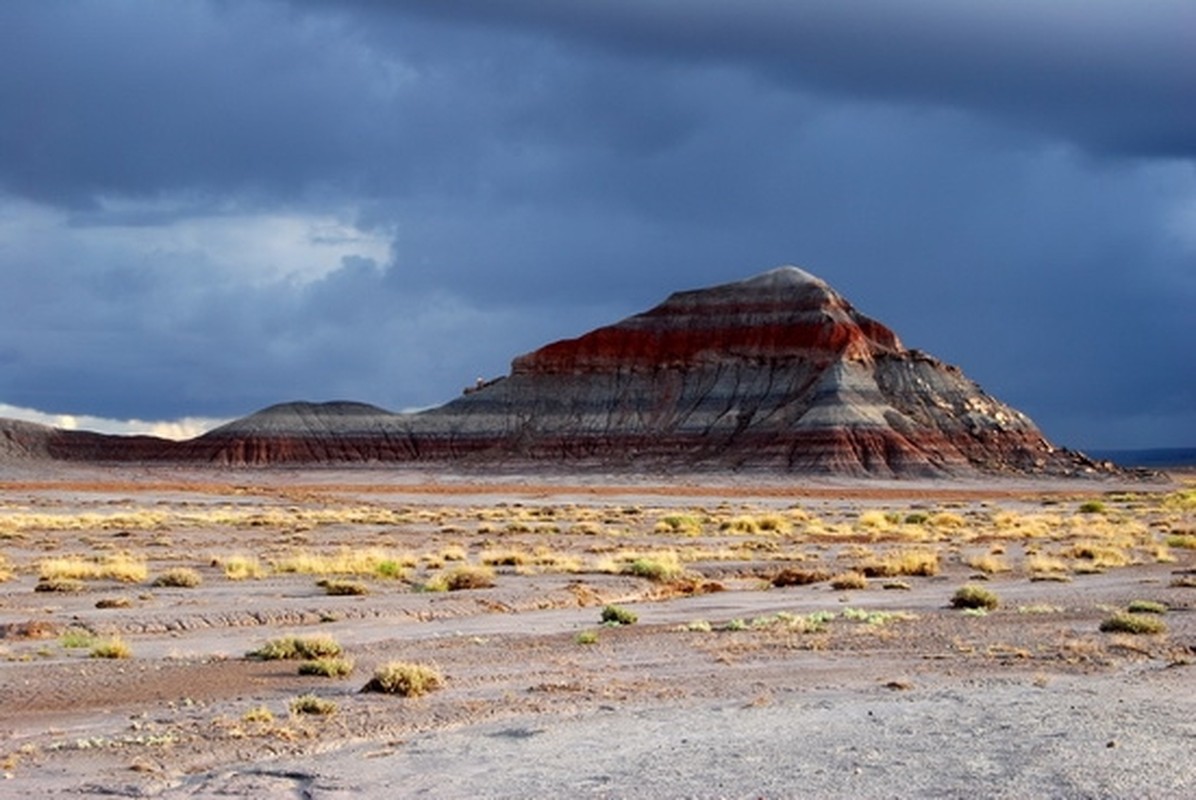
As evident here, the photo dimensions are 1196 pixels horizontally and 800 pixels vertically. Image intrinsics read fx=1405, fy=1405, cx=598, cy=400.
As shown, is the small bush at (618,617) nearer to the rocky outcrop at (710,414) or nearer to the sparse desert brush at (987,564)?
the sparse desert brush at (987,564)

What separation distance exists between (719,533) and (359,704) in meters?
33.1

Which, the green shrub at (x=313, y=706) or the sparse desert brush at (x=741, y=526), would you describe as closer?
the green shrub at (x=313, y=706)

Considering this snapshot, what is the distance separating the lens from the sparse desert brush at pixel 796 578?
2714 cm

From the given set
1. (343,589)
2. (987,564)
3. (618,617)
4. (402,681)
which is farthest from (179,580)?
(987,564)

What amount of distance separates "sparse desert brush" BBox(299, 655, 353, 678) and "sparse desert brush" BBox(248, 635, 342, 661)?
930mm

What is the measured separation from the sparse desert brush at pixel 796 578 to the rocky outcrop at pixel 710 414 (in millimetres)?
92952

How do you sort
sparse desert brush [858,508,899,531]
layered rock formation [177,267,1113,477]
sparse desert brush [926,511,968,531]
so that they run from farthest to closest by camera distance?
layered rock formation [177,267,1113,477] < sparse desert brush [926,511,968,531] < sparse desert brush [858,508,899,531]

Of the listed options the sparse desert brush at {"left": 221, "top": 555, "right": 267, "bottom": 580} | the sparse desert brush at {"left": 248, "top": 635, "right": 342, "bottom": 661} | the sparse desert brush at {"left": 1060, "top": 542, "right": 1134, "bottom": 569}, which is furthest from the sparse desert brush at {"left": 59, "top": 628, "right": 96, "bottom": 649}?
the sparse desert brush at {"left": 1060, "top": 542, "right": 1134, "bottom": 569}

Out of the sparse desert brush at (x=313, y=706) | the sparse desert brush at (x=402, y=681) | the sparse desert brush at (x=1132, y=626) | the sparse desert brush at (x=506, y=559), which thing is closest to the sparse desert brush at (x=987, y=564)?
the sparse desert brush at (x=506, y=559)

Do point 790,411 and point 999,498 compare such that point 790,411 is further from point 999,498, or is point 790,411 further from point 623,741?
point 623,741

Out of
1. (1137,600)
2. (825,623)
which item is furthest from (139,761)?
(1137,600)

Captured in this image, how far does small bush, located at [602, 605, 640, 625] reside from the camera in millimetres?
20156

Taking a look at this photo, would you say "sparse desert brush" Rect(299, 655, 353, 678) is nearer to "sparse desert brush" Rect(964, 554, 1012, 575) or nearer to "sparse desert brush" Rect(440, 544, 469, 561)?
"sparse desert brush" Rect(440, 544, 469, 561)

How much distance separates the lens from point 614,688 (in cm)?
1424
